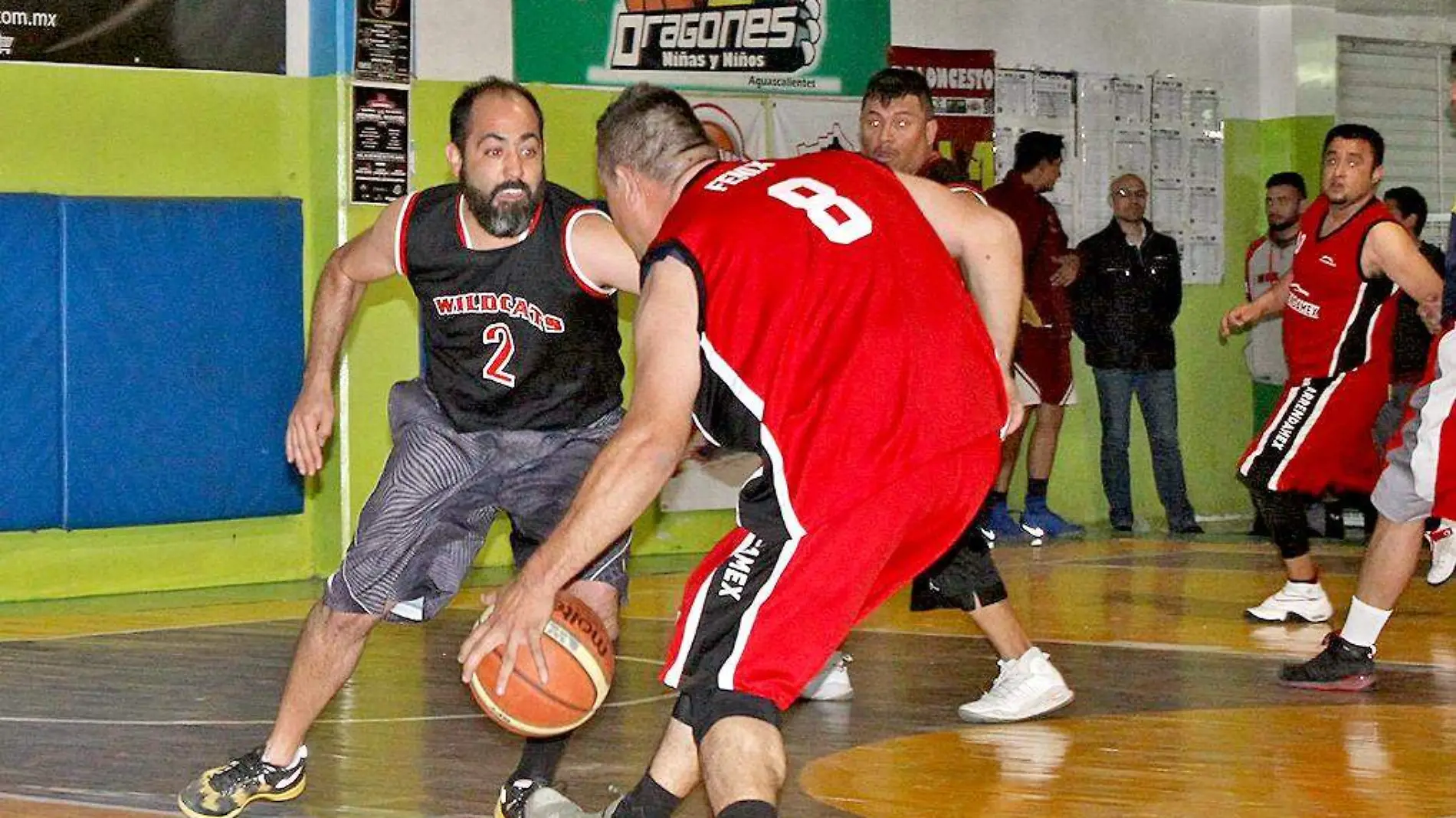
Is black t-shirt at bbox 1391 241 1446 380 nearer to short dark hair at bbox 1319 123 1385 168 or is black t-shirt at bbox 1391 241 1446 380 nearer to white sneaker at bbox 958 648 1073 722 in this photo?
short dark hair at bbox 1319 123 1385 168

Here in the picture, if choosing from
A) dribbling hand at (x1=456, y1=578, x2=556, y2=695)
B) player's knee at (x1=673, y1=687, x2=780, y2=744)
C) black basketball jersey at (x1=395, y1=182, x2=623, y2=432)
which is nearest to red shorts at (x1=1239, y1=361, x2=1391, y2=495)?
black basketball jersey at (x1=395, y1=182, x2=623, y2=432)

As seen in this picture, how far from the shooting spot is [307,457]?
6129 mm

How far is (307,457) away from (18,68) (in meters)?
6.07

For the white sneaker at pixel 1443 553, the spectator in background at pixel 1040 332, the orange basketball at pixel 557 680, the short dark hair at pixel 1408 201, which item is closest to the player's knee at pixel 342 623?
the orange basketball at pixel 557 680

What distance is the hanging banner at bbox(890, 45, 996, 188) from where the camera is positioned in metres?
14.5

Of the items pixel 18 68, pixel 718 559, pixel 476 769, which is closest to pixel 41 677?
pixel 476 769

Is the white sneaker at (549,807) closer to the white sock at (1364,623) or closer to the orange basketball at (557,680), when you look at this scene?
the orange basketball at (557,680)

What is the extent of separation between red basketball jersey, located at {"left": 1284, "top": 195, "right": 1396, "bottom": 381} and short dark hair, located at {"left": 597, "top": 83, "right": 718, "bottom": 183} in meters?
5.55

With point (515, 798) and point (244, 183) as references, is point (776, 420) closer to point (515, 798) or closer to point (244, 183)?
point (515, 798)

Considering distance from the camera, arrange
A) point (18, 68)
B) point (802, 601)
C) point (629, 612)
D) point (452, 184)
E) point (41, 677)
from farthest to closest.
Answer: point (18, 68) → point (629, 612) → point (41, 677) → point (452, 184) → point (802, 601)

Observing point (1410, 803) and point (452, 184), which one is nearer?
point (1410, 803)

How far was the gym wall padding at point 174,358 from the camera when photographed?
36.9 ft

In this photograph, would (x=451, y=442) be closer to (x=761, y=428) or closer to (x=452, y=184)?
(x=452, y=184)

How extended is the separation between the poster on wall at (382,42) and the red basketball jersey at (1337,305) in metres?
5.43
